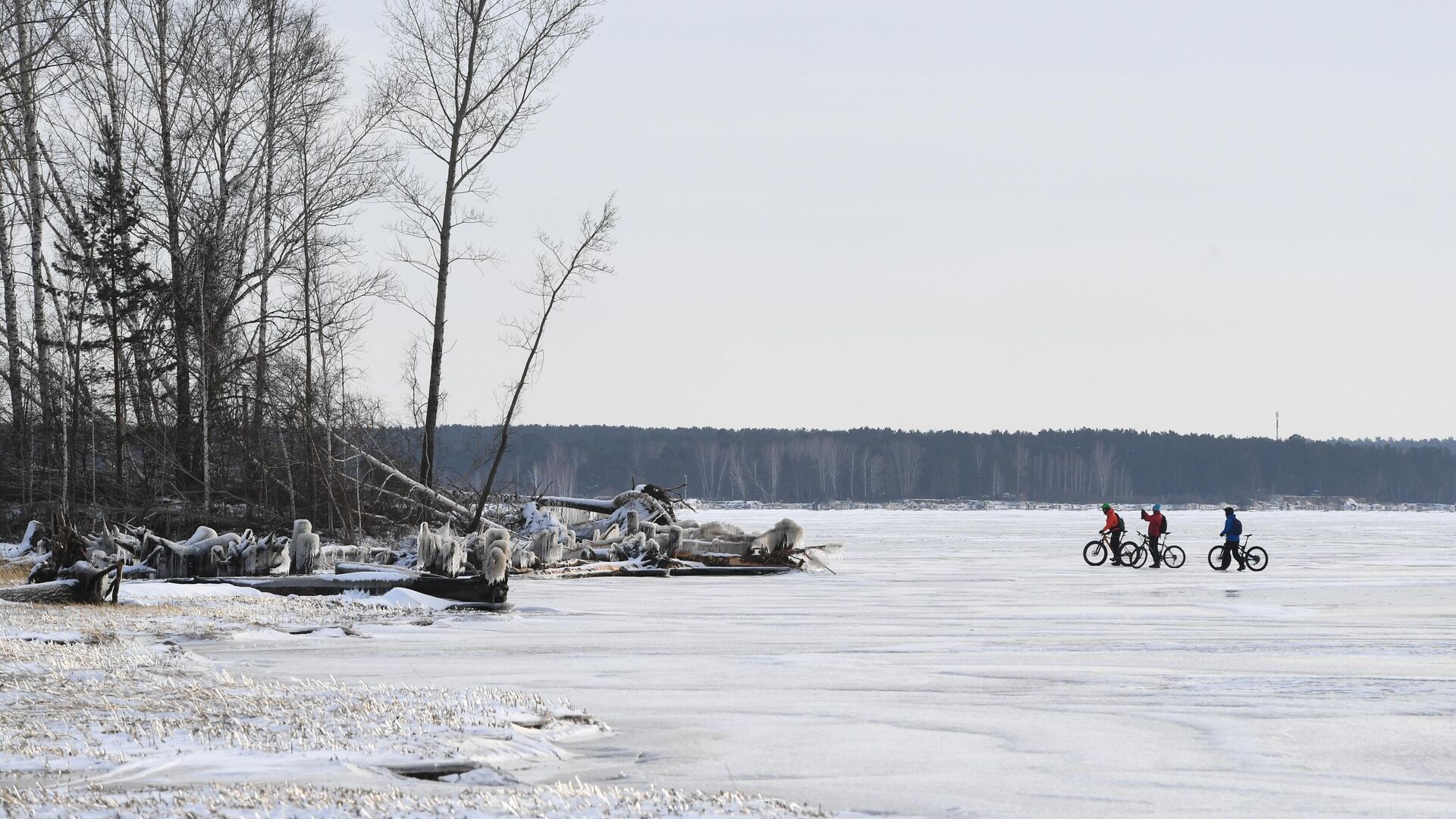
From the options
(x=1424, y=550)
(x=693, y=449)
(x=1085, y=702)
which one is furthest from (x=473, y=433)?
(x=693, y=449)

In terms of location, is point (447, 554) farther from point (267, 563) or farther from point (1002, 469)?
point (1002, 469)

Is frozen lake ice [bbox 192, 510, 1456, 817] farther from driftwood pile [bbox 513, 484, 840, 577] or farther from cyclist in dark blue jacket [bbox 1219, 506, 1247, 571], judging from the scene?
cyclist in dark blue jacket [bbox 1219, 506, 1247, 571]

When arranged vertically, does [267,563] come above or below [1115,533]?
below

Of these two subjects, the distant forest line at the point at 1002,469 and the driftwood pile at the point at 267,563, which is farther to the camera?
the distant forest line at the point at 1002,469

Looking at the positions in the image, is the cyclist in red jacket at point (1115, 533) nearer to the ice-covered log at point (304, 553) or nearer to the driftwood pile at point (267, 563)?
the driftwood pile at point (267, 563)

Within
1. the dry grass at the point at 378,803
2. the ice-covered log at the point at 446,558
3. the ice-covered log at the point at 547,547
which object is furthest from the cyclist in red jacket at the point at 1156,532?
the dry grass at the point at 378,803

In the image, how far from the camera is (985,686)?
10.6 meters

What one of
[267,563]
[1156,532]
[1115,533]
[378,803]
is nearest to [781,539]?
[1156,532]

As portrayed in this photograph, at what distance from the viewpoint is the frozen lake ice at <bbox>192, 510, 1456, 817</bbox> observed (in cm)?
686

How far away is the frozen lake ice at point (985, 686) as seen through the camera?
6.86 m

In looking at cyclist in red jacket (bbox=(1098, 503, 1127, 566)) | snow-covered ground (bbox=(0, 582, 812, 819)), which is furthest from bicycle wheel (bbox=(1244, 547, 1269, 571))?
snow-covered ground (bbox=(0, 582, 812, 819))

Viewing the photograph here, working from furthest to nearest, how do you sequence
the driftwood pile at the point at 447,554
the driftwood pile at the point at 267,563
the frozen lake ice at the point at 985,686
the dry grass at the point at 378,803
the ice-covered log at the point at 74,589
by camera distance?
the driftwood pile at the point at 447,554
the driftwood pile at the point at 267,563
the ice-covered log at the point at 74,589
the frozen lake ice at the point at 985,686
the dry grass at the point at 378,803

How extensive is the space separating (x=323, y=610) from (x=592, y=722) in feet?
28.3

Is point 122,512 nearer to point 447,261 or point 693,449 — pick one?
point 447,261
